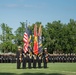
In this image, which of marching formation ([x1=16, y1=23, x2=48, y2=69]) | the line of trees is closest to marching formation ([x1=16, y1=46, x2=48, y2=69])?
marching formation ([x1=16, y1=23, x2=48, y2=69])

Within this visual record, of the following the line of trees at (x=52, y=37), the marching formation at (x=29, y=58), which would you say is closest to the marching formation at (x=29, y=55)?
the marching formation at (x=29, y=58)

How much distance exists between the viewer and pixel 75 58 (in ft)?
152

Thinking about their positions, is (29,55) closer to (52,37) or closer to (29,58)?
(29,58)

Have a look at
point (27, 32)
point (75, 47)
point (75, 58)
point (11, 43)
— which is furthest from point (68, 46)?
point (27, 32)

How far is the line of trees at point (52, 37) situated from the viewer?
69.1m

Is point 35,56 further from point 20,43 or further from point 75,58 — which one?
point 20,43

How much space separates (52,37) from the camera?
238 ft

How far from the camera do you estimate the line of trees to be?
2721 inches

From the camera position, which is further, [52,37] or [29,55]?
[52,37]

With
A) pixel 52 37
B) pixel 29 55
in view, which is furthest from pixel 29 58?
pixel 52 37

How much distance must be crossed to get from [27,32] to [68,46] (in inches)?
1761

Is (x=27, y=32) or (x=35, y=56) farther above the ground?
(x=27, y=32)

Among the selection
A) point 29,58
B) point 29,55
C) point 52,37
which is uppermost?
point 52,37

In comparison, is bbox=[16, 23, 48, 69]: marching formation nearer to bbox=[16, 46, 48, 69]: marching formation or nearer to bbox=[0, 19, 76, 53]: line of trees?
bbox=[16, 46, 48, 69]: marching formation
